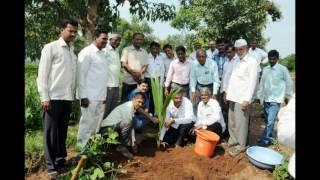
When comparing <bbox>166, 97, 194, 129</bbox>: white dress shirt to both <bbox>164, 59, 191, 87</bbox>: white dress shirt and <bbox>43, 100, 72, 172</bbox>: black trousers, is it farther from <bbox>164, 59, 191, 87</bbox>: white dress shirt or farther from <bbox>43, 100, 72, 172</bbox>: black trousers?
<bbox>43, 100, 72, 172</bbox>: black trousers

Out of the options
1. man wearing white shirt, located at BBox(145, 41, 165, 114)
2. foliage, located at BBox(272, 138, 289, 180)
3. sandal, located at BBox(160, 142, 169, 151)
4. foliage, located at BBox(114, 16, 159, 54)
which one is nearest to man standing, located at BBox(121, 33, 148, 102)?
man wearing white shirt, located at BBox(145, 41, 165, 114)

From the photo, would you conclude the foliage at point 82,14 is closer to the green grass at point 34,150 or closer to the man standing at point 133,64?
the man standing at point 133,64

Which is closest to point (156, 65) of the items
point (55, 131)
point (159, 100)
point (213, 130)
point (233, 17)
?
point (159, 100)

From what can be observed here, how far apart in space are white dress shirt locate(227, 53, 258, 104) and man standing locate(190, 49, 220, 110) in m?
0.57

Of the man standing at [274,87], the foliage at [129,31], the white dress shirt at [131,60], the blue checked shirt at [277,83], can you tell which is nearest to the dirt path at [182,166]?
the man standing at [274,87]

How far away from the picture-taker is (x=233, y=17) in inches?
579

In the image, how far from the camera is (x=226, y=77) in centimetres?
631

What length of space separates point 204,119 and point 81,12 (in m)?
2.82

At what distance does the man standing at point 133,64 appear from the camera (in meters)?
6.19

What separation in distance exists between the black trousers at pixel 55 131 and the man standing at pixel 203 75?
2.47m

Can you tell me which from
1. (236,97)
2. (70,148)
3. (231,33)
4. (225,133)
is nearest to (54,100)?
(70,148)

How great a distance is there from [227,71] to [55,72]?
296cm

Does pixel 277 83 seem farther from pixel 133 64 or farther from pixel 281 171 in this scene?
pixel 133 64
